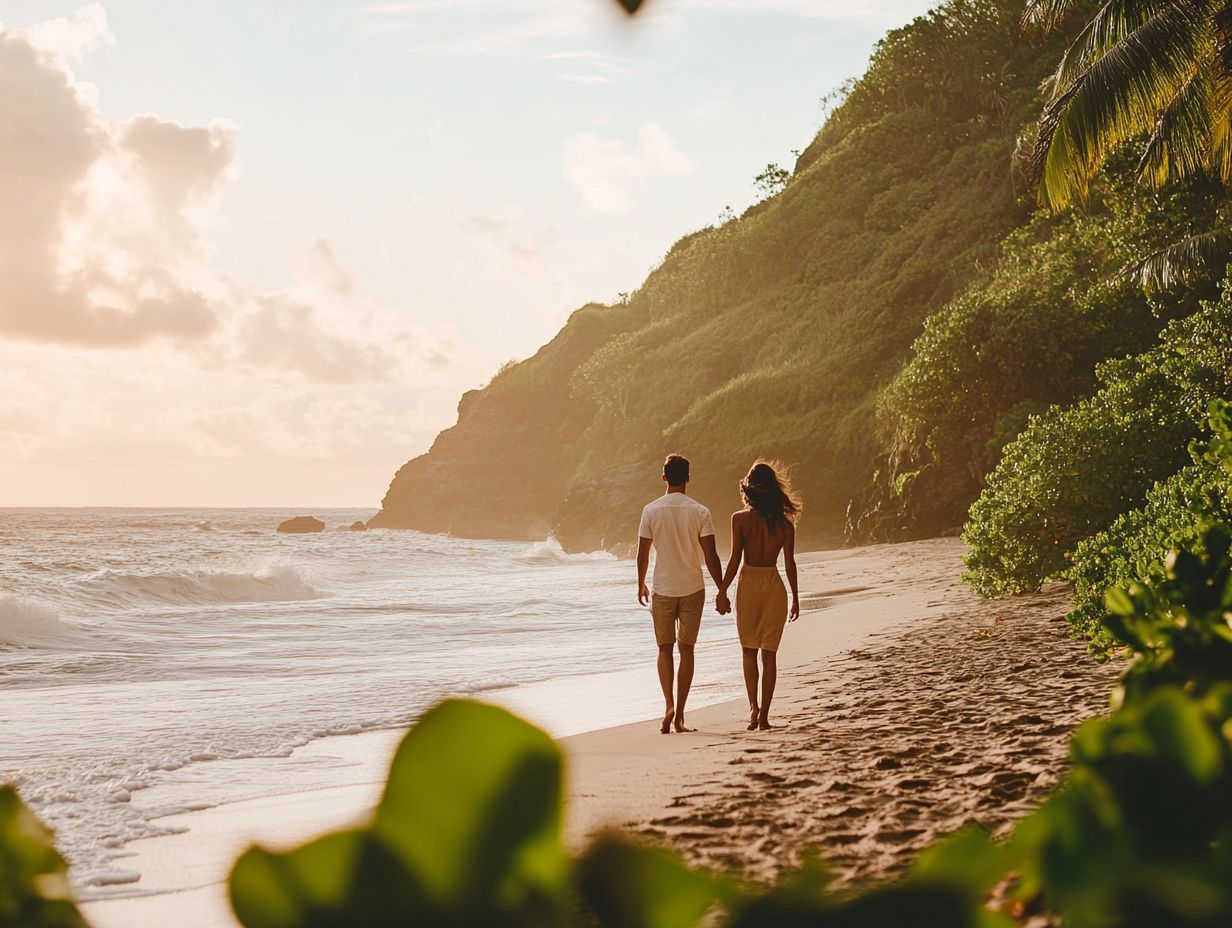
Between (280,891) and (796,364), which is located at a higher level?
(796,364)

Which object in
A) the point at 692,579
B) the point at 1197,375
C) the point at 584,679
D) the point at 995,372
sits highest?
the point at 995,372

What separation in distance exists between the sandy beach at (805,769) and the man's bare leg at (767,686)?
0.44 ft

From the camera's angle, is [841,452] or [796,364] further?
[796,364]

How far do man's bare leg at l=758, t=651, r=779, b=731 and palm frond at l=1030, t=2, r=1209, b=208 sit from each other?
7136 mm

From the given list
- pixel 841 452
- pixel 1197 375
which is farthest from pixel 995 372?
pixel 1197 375

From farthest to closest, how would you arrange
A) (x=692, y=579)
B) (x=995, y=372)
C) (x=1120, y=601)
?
1. (x=995, y=372)
2. (x=692, y=579)
3. (x=1120, y=601)

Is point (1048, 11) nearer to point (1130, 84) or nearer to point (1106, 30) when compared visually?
point (1106, 30)

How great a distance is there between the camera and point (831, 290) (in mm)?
39656

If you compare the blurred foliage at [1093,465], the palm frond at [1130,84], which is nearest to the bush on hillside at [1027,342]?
the palm frond at [1130,84]

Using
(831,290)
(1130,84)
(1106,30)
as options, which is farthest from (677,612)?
(831,290)

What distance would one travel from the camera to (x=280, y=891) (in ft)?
1.30

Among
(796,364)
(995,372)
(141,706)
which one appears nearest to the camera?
(141,706)

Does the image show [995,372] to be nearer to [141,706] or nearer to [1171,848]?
[141,706]

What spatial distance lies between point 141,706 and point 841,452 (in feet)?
85.6
